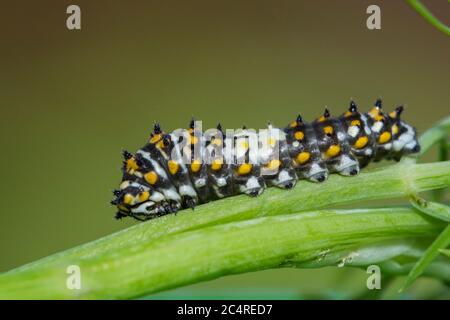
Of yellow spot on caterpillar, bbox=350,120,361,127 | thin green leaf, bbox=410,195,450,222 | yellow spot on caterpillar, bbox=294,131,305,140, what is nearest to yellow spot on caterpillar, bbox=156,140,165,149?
yellow spot on caterpillar, bbox=294,131,305,140

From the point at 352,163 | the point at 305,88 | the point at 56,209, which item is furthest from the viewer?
the point at 305,88

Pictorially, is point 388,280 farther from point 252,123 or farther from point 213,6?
point 213,6

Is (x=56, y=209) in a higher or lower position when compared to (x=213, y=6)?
lower

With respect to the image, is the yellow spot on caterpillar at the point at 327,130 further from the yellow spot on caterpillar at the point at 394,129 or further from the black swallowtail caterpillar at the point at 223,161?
the yellow spot on caterpillar at the point at 394,129

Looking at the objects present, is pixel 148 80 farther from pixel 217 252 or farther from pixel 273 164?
pixel 217 252

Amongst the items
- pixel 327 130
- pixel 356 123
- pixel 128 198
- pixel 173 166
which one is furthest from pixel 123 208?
pixel 356 123

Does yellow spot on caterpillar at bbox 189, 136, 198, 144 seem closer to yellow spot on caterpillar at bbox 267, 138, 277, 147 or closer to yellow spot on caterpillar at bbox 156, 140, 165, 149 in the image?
yellow spot on caterpillar at bbox 156, 140, 165, 149

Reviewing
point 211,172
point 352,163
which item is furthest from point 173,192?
point 352,163

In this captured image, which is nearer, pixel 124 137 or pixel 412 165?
pixel 412 165
